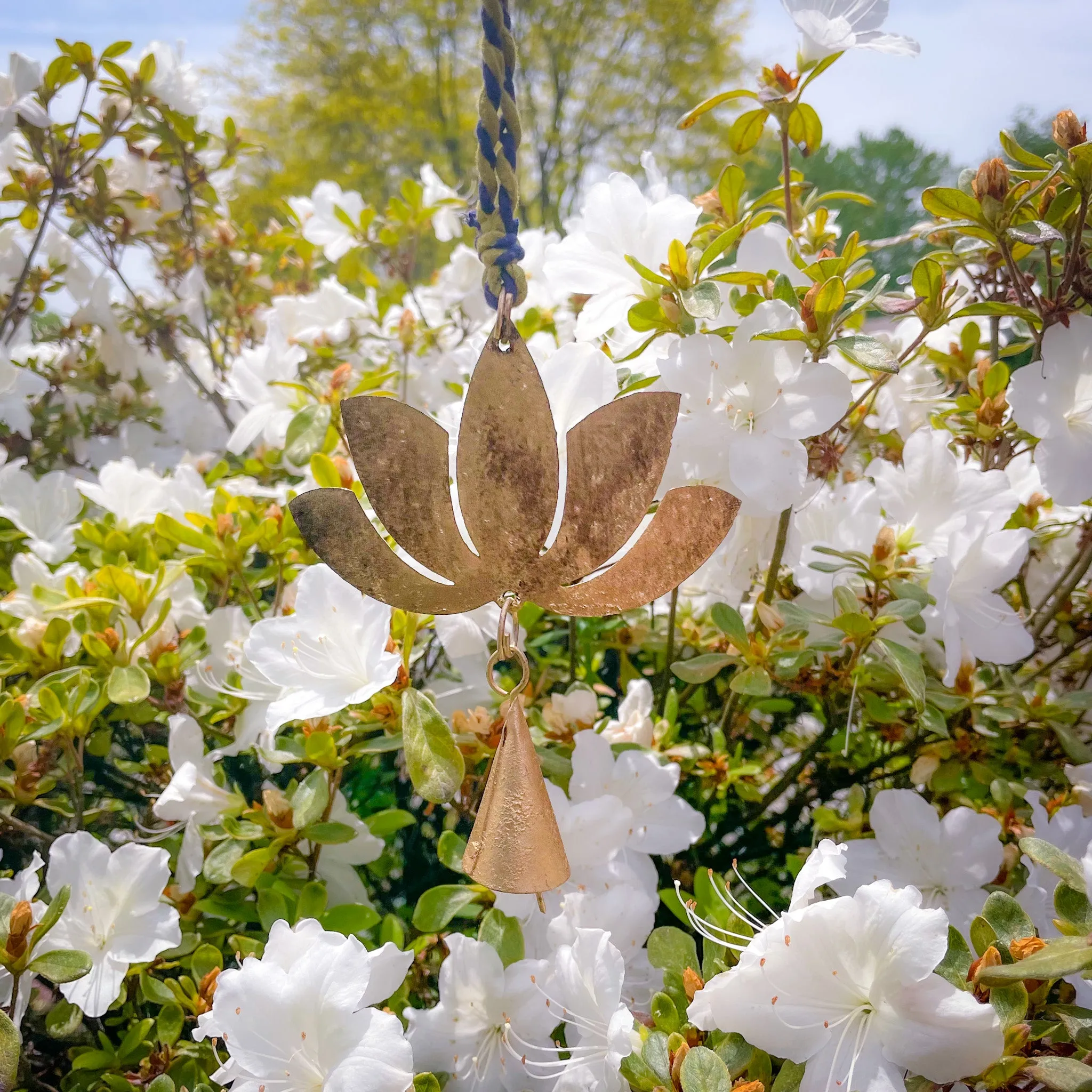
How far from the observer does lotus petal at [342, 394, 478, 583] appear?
0.51 meters

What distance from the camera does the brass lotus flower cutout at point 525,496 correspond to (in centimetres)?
50

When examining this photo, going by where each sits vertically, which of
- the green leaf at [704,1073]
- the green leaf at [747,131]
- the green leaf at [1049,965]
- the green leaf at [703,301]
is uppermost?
the green leaf at [747,131]

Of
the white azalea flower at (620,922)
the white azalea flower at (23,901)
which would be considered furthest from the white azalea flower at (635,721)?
the white azalea flower at (23,901)

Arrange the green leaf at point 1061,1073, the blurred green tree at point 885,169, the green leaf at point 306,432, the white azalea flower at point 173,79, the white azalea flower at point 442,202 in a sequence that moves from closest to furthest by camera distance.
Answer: the green leaf at point 1061,1073 → the green leaf at point 306,432 → the white azalea flower at point 173,79 → the white azalea flower at point 442,202 → the blurred green tree at point 885,169

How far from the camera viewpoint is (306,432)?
0.90 metres

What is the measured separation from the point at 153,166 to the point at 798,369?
1430 millimetres

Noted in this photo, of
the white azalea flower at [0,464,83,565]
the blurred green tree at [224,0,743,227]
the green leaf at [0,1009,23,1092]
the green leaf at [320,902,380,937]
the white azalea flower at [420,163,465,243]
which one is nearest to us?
the green leaf at [0,1009,23,1092]

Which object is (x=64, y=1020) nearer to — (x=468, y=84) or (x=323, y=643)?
(x=323, y=643)

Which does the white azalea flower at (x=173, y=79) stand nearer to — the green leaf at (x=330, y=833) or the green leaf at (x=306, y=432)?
the green leaf at (x=306, y=432)

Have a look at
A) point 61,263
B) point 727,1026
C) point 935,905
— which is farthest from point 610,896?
point 61,263

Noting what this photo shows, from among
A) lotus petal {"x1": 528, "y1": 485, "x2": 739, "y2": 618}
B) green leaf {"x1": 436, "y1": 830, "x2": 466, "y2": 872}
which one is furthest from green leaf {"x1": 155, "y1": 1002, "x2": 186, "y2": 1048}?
lotus petal {"x1": 528, "y1": 485, "x2": 739, "y2": 618}

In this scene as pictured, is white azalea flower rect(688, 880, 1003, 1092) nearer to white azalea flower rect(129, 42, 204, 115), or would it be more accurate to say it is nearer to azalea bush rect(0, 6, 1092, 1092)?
azalea bush rect(0, 6, 1092, 1092)

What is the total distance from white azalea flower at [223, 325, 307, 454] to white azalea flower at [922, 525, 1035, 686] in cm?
73

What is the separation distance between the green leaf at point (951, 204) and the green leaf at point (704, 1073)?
61 cm
